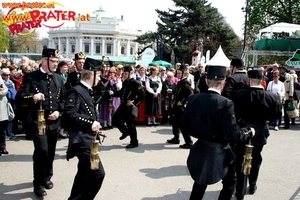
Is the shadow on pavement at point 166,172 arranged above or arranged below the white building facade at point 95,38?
below

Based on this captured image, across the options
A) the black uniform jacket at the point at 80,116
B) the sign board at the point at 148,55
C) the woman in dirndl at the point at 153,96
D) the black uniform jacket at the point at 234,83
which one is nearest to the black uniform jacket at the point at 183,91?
the black uniform jacket at the point at 234,83

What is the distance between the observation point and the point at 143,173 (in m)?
5.91

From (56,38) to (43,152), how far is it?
135522 millimetres

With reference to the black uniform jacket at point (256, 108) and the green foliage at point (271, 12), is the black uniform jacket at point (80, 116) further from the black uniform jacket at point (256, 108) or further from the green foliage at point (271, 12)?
the green foliage at point (271, 12)

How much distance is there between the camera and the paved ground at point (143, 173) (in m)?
4.95

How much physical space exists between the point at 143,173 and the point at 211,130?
2.72m

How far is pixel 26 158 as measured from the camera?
6707 millimetres

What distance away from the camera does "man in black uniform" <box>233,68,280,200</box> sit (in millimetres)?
4570

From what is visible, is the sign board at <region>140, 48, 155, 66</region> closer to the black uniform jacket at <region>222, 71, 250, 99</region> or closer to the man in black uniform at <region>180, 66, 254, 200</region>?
the black uniform jacket at <region>222, 71, 250, 99</region>

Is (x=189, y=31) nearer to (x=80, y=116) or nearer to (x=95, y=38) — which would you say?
(x=80, y=116)

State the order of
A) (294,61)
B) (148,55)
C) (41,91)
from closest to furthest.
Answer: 1. (41,91)
2. (294,61)
3. (148,55)

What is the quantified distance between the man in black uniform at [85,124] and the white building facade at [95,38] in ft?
400

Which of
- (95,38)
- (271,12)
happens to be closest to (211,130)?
(271,12)

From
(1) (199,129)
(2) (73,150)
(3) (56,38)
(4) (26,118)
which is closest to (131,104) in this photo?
(4) (26,118)
